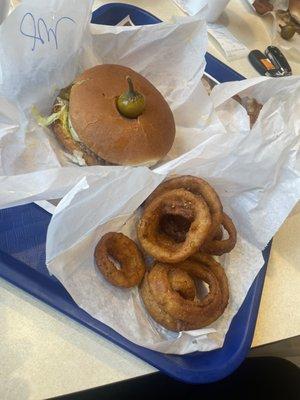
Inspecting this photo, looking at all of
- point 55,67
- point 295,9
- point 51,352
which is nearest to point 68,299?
point 51,352

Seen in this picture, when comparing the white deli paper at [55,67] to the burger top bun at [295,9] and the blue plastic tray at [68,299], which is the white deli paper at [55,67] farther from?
the burger top bun at [295,9]

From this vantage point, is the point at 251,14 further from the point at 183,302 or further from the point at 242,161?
the point at 183,302

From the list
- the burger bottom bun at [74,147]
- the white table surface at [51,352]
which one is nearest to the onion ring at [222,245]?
the white table surface at [51,352]

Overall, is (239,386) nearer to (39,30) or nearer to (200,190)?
(200,190)

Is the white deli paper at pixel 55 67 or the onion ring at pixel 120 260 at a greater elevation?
the white deli paper at pixel 55 67

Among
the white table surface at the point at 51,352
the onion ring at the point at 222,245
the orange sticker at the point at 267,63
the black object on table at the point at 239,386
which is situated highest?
the orange sticker at the point at 267,63

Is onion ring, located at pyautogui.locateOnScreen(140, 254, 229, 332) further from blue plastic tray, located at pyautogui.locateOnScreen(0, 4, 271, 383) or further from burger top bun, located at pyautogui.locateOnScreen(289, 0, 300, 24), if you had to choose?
burger top bun, located at pyautogui.locateOnScreen(289, 0, 300, 24)
